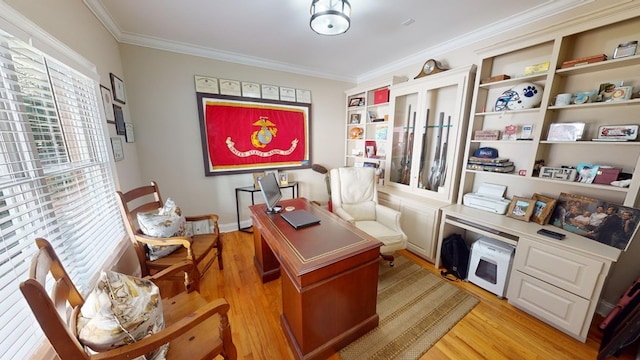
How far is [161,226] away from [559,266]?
9.83ft

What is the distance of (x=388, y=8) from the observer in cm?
171

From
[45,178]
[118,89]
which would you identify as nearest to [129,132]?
[118,89]

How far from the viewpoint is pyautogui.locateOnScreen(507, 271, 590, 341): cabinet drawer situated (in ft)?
4.61

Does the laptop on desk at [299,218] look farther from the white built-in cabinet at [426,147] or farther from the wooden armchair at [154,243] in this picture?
the white built-in cabinet at [426,147]

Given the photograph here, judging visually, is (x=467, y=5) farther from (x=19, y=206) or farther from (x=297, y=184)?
(x=19, y=206)

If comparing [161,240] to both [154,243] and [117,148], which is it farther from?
[117,148]

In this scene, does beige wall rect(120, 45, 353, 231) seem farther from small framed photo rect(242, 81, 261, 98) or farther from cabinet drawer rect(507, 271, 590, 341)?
cabinet drawer rect(507, 271, 590, 341)

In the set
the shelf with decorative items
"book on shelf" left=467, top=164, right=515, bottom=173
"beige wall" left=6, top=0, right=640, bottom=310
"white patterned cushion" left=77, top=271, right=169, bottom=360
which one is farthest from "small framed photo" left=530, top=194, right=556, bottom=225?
"white patterned cushion" left=77, top=271, right=169, bottom=360

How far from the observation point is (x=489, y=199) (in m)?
2.02

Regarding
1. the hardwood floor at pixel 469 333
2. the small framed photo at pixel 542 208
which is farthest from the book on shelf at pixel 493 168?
the hardwood floor at pixel 469 333

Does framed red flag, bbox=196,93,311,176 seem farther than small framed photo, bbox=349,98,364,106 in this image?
No

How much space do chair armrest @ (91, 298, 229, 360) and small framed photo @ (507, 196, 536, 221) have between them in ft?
7.88

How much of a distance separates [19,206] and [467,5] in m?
3.05

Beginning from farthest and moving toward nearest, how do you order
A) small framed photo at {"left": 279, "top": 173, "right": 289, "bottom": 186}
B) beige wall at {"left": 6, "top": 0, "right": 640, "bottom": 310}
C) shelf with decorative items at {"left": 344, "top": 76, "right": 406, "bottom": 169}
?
1. small framed photo at {"left": 279, "top": 173, "right": 289, "bottom": 186}
2. shelf with decorative items at {"left": 344, "top": 76, "right": 406, "bottom": 169}
3. beige wall at {"left": 6, "top": 0, "right": 640, "bottom": 310}
